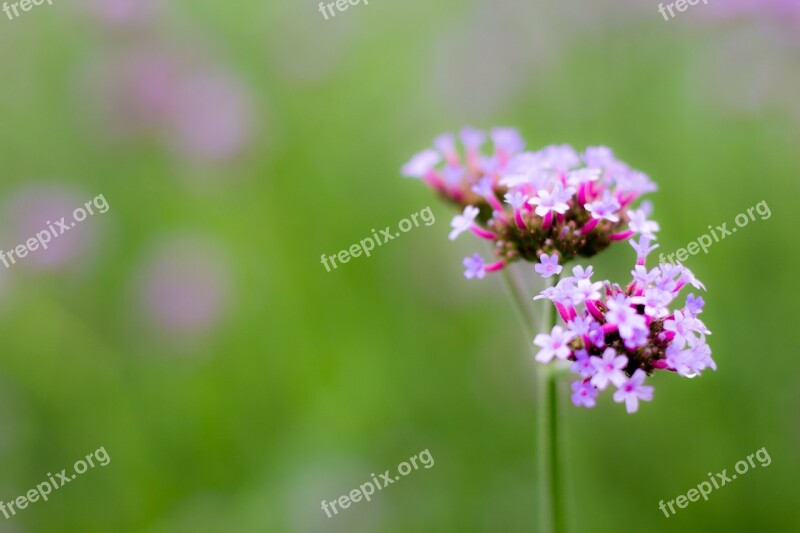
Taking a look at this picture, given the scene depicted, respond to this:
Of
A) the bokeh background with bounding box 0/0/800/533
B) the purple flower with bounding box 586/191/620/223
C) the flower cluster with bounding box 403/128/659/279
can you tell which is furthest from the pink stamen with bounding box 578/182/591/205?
the bokeh background with bounding box 0/0/800/533

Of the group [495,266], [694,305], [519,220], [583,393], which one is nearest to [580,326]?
[583,393]

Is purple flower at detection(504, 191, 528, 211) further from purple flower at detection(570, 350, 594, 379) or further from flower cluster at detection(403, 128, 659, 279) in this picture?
purple flower at detection(570, 350, 594, 379)

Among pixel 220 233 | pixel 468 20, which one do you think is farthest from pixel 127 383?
pixel 468 20

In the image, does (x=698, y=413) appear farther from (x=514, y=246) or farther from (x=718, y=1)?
(x=718, y=1)

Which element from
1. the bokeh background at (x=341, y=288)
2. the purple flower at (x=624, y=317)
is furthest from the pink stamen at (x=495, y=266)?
the bokeh background at (x=341, y=288)

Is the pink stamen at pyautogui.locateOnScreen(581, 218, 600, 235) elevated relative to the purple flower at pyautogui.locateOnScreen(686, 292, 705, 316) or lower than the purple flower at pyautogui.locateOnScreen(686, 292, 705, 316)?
elevated

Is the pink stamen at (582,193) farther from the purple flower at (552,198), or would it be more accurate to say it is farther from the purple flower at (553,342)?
the purple flower at (553,342)
